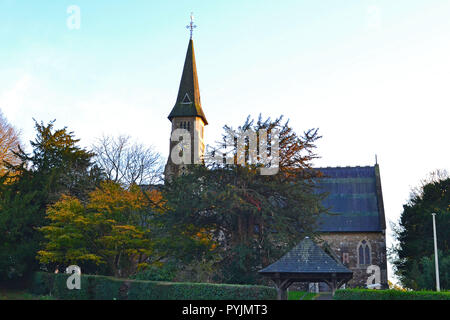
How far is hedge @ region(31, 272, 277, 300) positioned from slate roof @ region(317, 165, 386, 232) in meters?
18.1

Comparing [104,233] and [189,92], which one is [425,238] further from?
[189,92]

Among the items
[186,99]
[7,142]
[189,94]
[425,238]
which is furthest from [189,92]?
[425,238]

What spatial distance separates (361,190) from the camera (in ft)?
140

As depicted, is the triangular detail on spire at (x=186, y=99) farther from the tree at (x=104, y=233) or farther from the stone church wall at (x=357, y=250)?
the tree at (x=104, y=233)

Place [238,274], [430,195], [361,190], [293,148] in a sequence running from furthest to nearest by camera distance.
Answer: [361,190], [430,195], [293,148], [238,274]

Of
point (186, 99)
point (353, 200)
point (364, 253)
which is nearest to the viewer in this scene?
point (364, 253)

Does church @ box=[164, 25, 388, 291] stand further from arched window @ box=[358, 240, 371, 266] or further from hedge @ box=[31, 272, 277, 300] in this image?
hedge @ box=[31, 272, 277, 300]

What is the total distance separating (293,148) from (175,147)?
24.4 meters

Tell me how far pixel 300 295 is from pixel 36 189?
19.0 m

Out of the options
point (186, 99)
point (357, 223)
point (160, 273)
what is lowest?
point (160, 273)

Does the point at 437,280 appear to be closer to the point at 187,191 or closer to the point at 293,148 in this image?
the point at 293,148

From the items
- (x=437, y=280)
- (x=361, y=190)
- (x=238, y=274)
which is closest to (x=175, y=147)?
(x=361, y=190)

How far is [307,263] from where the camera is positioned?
22141mm

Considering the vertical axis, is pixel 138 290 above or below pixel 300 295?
above
